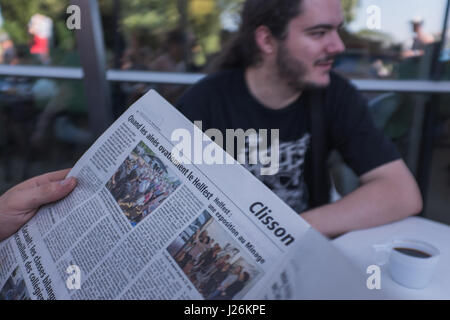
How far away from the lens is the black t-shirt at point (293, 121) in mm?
1071

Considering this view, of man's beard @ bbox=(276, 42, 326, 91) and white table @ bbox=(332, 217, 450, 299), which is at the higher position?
man's beard @ bbox=(276, 42, 326, 91)

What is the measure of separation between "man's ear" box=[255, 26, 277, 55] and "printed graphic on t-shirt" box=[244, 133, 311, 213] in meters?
0.38

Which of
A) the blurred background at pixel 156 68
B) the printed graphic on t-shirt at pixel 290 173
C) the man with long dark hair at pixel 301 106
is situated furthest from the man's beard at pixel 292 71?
the blurred background at pixel 156 68

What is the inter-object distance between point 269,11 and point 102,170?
95 cm

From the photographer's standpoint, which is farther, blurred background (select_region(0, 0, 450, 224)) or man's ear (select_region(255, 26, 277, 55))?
blurred background (select_region(0, 0, 450, 224))

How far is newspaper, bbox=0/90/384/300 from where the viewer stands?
41 cm

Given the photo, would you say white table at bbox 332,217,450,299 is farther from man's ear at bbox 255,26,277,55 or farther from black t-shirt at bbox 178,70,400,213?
man's ear at bbox 255,26,277,55

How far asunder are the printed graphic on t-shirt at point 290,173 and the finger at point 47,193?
1.91ft

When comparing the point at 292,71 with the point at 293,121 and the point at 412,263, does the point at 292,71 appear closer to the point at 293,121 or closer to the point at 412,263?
the point at 293,121

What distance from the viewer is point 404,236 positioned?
767 millimetres

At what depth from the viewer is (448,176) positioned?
243 cm

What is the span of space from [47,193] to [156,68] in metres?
2.27

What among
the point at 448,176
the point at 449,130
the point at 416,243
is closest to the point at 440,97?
the point at 449,130

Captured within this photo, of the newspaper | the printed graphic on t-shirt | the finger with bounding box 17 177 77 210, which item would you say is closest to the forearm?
the printed graphic on t-shirt
